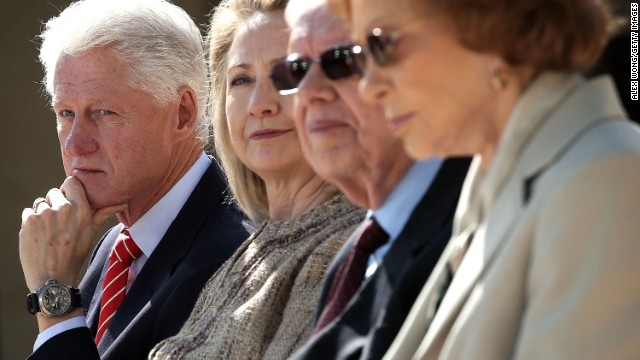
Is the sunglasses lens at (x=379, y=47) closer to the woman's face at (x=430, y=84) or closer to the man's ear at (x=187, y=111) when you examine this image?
the woman's face at (x=430, y=84)

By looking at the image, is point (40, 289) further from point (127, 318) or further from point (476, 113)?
point (476, 113)

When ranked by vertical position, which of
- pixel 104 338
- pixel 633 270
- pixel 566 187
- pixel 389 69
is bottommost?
pixel 104 338

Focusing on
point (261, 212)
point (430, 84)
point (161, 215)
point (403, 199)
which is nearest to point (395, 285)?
point (403, 199)

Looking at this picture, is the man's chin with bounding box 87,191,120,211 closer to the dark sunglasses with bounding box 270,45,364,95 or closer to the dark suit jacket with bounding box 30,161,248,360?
the dark suit jacket with bounding box 30,161,248,360

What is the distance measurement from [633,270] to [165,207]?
288 cm

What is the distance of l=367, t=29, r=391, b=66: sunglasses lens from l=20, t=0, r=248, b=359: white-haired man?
81.9 inches

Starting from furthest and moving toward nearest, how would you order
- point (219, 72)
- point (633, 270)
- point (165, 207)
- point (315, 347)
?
1. point (165, 207)
2. point (219, 72)
3. point (315, 347)
4. point (633, 270)

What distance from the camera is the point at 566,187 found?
2.03 metres

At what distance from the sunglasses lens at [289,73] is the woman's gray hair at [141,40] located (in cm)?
148

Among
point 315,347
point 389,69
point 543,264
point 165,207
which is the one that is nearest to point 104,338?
point 165,207

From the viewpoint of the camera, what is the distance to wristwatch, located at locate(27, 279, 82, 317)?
4.25 metres

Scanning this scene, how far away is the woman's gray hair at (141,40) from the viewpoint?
4629 mm

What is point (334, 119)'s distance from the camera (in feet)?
9.68

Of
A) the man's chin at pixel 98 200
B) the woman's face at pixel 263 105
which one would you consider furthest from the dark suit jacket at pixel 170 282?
the woman's face at pixel 263 105
